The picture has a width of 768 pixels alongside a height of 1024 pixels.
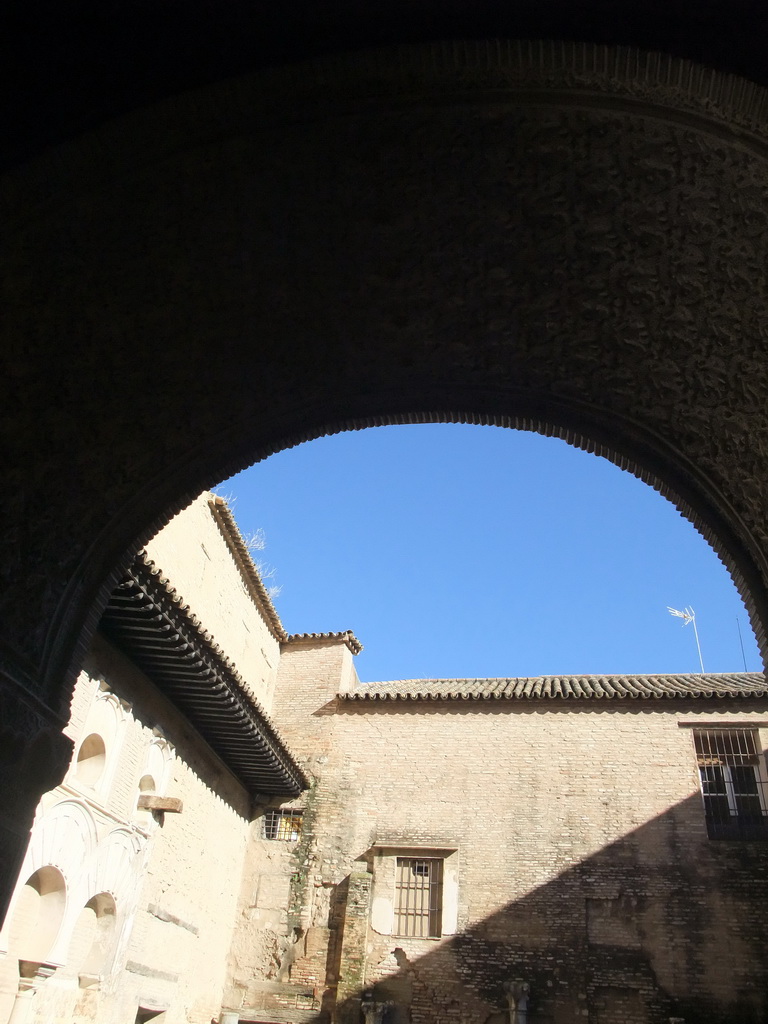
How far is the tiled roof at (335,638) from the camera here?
52.6ft

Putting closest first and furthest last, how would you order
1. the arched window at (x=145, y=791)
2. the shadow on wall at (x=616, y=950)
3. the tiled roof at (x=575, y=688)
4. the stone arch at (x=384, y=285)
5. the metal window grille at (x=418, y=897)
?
the stone arch at (x=384, y=285)
the arched window at (x=145, y=791)
the shadow on wall at (x=616, y=950)
the metal window grille at (x=418, y=897)
the tiled roof at (x=575, y=688)

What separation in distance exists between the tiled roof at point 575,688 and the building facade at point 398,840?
8 centimetres

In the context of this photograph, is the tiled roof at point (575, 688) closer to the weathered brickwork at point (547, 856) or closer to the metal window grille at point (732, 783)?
the weathered brickwork at point (547, 856)

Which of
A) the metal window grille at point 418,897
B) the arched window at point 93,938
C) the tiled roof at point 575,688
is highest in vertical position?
the tiled roof at point 575,688

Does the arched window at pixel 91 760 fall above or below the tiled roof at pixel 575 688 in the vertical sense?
below

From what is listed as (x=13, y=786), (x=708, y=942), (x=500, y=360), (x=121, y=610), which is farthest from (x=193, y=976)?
(x=500, y=360)

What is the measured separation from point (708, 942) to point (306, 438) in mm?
10973

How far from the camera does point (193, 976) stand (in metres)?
10.9

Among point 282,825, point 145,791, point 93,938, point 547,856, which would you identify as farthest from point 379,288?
point 282,825

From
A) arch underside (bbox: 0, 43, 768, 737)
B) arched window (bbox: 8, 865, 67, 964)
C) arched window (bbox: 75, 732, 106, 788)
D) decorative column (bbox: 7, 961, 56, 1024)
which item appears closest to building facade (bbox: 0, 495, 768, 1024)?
arched window (bbox: 75, 732, 106, 788)

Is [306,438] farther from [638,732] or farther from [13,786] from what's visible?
[638,732]

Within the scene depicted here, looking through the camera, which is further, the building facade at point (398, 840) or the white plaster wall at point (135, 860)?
the building facade at point (398, 840)

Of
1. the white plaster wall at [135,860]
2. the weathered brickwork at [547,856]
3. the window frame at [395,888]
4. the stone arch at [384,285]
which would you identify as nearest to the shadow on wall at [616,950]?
the weathered brickwork at [547,856]

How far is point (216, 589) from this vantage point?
44.1 ft
